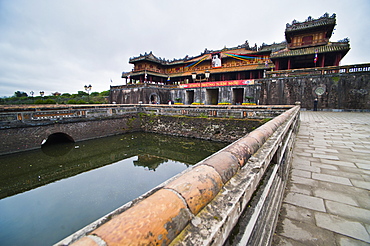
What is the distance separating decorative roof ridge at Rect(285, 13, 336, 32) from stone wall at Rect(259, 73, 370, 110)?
7540mm

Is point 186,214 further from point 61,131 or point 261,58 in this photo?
point 261,58

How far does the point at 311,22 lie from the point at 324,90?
9.55m

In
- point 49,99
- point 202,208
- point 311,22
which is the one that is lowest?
point 202,208

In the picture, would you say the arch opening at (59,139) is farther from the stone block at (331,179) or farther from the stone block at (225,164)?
the stone block at (331,179)

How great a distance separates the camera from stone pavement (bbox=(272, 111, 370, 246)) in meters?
1.96

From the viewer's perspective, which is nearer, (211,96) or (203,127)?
(203,127)

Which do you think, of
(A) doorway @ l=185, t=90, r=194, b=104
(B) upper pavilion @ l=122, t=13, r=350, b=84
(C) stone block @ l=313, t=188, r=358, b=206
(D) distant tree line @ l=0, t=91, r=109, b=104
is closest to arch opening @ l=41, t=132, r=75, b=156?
(C) stone block @ l=313, t=188, r=358, b=206

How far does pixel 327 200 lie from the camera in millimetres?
2609

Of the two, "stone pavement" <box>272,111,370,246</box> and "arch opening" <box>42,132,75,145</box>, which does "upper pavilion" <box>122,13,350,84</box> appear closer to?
"arch opening" <box>42,132,75,145</box>

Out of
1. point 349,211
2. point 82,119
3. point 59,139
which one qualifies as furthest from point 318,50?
point 59,139

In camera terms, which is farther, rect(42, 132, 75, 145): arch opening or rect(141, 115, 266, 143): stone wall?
rect(42, 132, 75, 145): arch opening

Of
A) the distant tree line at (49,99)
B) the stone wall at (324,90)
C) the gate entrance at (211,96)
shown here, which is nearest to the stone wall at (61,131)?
the distant tree line at (49,99)

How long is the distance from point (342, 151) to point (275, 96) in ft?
53.1

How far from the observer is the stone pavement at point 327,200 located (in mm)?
1956
